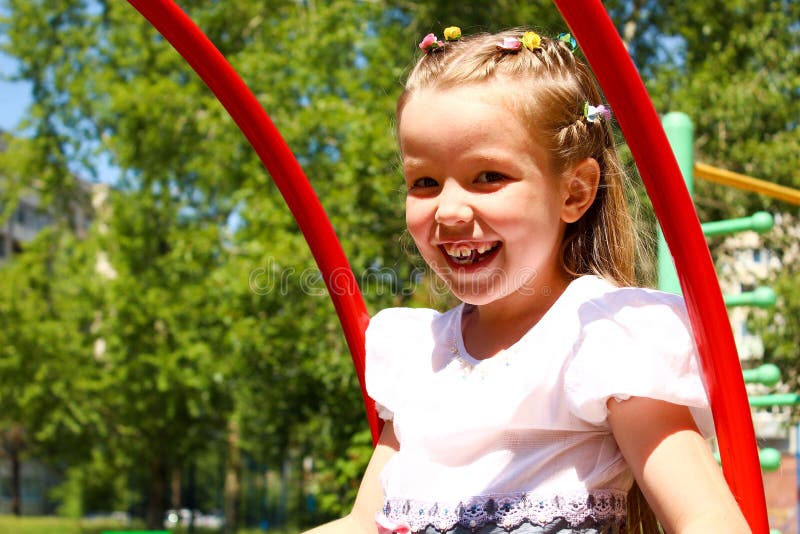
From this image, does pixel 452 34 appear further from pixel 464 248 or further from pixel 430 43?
pixel 464 248

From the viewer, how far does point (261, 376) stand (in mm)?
9852

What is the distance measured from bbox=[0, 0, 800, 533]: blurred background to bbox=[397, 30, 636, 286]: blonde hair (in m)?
0.12

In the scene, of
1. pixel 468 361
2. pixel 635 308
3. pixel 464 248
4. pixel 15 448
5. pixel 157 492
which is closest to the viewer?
pixel 635 308

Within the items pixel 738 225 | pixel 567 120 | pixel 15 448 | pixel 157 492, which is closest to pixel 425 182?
pixel 567 120

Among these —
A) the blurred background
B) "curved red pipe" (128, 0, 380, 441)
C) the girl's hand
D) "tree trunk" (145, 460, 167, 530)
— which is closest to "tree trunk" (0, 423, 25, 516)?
the blurred background

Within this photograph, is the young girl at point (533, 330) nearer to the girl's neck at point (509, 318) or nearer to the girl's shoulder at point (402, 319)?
the girl's neck at point (509, 318)

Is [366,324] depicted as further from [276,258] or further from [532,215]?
[276,258]

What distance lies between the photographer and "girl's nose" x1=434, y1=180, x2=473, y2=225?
138 centimetres

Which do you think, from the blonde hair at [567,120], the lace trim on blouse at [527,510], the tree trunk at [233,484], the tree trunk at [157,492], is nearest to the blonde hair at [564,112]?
the blonde hair at [567,120]

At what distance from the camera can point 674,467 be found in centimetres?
121

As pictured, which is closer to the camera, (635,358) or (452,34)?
(635,358)

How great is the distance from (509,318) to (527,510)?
32 centimetres

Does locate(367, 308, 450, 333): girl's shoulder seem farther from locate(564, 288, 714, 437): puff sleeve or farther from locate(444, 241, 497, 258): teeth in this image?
locate(564, 288, 714, 437): puff sleeve

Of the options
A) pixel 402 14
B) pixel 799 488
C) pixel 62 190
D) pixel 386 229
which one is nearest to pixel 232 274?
pixel 386 229
